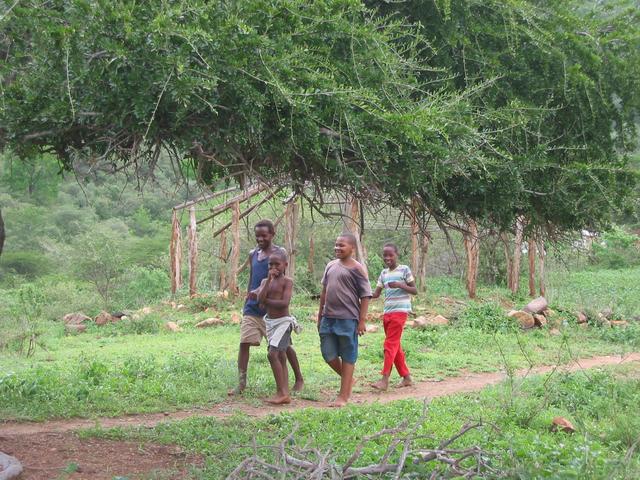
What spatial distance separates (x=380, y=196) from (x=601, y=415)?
13.6 ft

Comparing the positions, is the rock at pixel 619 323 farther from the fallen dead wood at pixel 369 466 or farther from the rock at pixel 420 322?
the fallen dead wood at pixel 369 466

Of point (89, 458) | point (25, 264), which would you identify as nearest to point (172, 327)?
point (89, 458)

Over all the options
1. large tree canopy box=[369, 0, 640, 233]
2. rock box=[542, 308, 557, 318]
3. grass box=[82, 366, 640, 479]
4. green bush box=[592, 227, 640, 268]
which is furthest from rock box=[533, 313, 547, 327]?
green bush box=[592, 227, 640, 268]

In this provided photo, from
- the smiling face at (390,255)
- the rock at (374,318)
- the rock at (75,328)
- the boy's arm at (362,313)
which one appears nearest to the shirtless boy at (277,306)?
the boy's arm at (362,313)

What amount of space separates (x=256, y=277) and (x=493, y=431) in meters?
3.02

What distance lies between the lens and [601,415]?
26.8 feet

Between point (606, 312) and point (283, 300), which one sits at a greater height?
point (283, 300)

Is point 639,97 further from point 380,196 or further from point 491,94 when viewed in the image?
point 380,196

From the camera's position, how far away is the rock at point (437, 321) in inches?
645

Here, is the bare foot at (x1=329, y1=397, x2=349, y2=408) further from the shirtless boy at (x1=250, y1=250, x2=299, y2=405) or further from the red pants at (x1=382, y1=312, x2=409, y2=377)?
the red pants at (x1=382, y1=312, x2=409, y2=377)

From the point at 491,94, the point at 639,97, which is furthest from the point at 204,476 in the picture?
the point at 639,97

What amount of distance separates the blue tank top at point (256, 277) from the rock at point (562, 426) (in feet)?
10.5

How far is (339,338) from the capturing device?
8.36 meters

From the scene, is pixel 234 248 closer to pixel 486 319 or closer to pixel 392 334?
pixel 486 319
